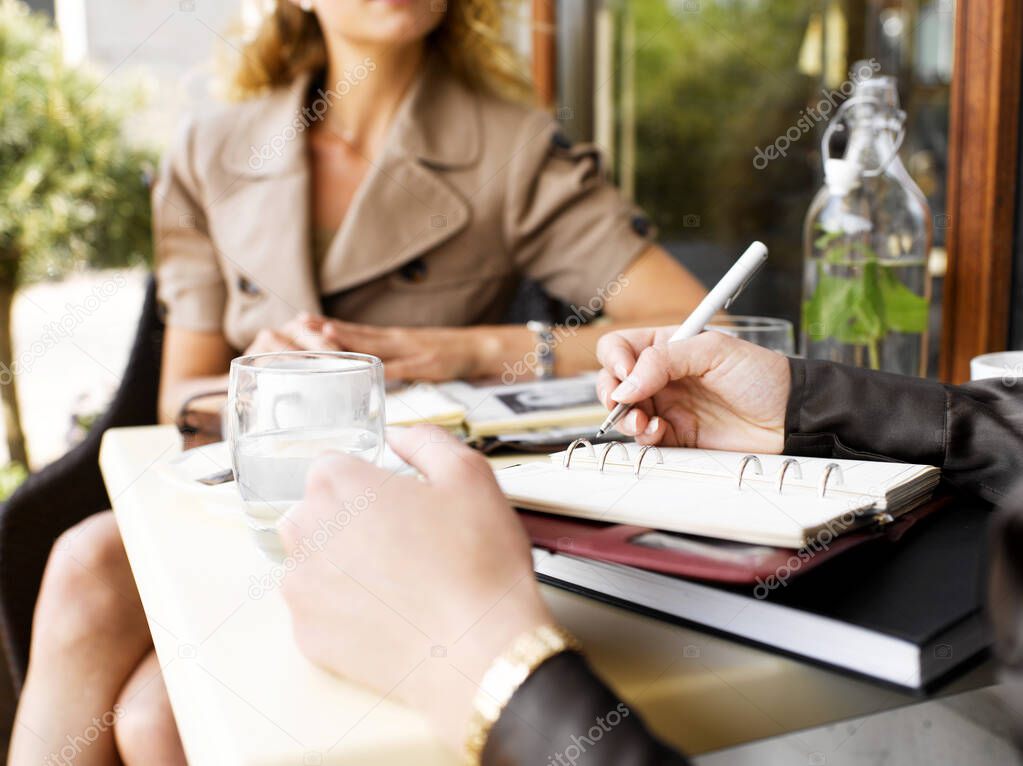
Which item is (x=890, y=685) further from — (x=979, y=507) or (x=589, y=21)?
(x=589, y=21)

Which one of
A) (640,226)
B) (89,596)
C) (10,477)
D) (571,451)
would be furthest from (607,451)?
(10,477)

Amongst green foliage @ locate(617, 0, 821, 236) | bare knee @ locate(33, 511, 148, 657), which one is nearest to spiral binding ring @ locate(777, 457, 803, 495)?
bare knee @ locate(33, 511, 148, 657)

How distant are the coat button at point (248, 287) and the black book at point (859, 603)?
1.11m

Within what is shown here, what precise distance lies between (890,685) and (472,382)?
33.2 inches

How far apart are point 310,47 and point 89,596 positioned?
43.7 inches

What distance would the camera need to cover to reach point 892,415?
696 millimetres

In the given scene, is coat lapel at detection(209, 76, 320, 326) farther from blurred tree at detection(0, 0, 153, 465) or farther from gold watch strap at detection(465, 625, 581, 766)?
gold watch strap at detection(465, 625, 581, 766)

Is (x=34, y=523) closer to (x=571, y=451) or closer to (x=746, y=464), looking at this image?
(x=571, y=451)

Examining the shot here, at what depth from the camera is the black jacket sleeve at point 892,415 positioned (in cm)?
67

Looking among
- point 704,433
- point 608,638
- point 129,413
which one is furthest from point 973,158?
point 129,413

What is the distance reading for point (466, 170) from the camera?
5.24 ft

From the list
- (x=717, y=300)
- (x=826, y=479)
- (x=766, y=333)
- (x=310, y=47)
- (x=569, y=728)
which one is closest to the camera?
(x=569, y=728)

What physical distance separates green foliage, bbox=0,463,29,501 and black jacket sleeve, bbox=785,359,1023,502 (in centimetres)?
224

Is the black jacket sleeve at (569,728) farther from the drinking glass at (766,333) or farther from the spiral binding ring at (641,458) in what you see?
the drinking glass at (766,333)
